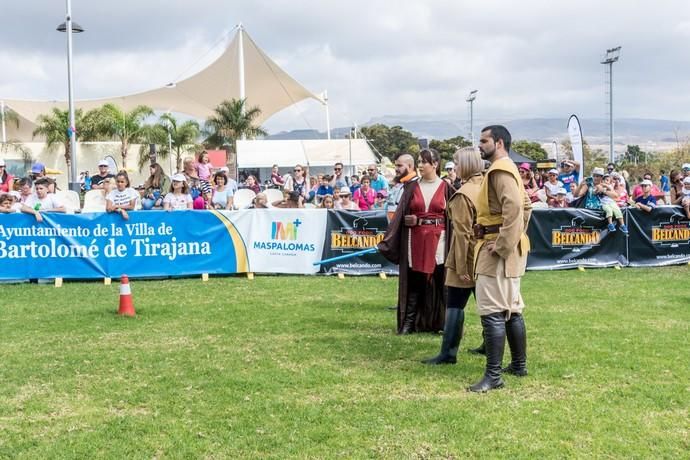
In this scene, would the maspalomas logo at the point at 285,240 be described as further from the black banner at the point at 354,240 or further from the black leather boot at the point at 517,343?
the black leather boot at the point at 517,343

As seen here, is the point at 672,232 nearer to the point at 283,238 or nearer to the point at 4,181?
the point at 283,238

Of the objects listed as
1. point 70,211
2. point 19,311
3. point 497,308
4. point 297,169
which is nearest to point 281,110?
point 297,169

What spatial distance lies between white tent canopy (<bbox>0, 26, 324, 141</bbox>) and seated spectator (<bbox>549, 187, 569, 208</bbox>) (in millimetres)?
36078

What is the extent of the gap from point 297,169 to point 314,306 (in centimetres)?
707

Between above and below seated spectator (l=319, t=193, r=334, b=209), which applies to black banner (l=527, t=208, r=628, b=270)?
below

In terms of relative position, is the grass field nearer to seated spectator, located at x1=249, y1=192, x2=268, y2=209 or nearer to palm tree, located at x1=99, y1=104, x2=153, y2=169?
seated spectator, located at x1=249, y1=192, x2=268, y2=209

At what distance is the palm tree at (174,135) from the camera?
51.3m

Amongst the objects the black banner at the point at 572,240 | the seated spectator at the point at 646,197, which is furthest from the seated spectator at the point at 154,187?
the seated spectator at the point at 646,197

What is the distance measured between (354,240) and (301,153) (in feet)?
101

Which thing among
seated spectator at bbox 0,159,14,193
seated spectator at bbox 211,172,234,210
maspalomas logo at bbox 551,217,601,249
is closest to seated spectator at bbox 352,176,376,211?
seated spectator at bbox 211,172,234,210

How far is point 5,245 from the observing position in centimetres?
1145

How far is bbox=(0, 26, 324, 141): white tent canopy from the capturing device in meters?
49.8

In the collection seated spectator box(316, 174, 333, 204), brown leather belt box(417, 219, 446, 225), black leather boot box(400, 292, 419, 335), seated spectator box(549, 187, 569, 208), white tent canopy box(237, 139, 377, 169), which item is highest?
white tent canopy box(237, 139, 377, 169)

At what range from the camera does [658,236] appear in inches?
552
